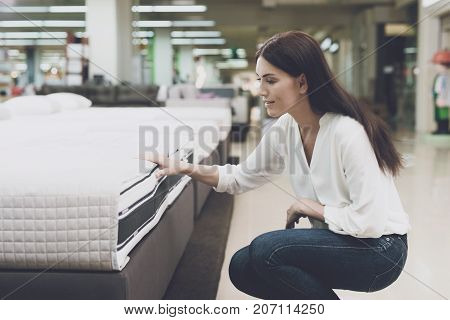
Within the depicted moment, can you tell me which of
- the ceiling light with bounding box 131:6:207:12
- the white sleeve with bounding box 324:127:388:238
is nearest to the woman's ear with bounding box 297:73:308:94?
the white sleeve with bounding box 324:127:388:238

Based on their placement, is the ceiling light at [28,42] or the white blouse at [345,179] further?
the ceiling light at [28,42]

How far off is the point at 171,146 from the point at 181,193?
7.9 inches

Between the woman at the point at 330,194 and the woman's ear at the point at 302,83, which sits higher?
the woman's ear at the point at 302,83

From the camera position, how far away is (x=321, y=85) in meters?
1.22

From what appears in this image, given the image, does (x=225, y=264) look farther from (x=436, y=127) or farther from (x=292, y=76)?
(x=436, y=127)

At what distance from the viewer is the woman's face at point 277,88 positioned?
1229 millimetres

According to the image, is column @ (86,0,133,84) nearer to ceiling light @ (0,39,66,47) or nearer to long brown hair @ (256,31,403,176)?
long brown hair @ (256,31,403,176)

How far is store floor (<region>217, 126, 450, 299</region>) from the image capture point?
182 centimetres

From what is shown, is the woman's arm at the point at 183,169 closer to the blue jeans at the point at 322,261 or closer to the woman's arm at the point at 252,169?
the woman's arm at the point at 252,169

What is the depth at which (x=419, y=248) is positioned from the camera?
7.65ft

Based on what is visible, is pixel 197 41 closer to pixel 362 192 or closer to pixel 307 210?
pixel 307 210

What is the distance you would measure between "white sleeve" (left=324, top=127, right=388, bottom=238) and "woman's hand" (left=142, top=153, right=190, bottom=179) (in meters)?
0.42

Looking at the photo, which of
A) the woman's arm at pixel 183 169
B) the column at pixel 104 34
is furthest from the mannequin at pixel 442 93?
the woman's arm at pixel 183 169

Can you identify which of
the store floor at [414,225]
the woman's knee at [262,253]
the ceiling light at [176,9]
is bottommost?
the store floor at [414,225]
